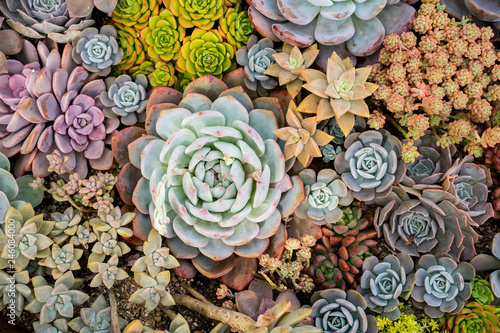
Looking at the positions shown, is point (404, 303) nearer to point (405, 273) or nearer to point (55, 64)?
point (405, 273)

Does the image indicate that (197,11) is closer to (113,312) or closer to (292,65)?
(292,65)

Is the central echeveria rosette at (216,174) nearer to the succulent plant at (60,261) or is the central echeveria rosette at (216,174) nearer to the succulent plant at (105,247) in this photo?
the succulent plant at (105,247)

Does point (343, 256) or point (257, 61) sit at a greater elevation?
point (257, 61)

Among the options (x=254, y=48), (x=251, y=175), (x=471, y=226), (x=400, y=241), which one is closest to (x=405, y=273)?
(x=400, y=241)

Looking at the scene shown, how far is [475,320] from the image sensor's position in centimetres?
172

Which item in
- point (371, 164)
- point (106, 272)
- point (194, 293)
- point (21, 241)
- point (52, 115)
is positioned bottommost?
point (194, 293)

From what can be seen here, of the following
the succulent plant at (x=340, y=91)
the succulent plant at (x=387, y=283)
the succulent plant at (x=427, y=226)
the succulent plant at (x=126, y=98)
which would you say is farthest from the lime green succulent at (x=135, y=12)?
the succulent plant at (x=387, y=283)

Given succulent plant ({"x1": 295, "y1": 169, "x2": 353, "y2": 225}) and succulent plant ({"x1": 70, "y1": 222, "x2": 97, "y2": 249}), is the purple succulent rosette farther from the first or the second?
succulent plant ({"x1": 295, "y1": 169, "x2": 353, "y2": 225})

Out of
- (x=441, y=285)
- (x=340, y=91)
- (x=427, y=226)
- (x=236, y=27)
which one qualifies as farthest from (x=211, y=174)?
(x=441, y=285)

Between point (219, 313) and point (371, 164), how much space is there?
0.91m

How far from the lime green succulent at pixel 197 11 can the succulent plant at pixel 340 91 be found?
52cm

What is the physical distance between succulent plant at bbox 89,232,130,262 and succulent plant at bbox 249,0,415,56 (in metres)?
1.12

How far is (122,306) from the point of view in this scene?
179cm

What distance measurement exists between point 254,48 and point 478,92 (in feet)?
3.22
